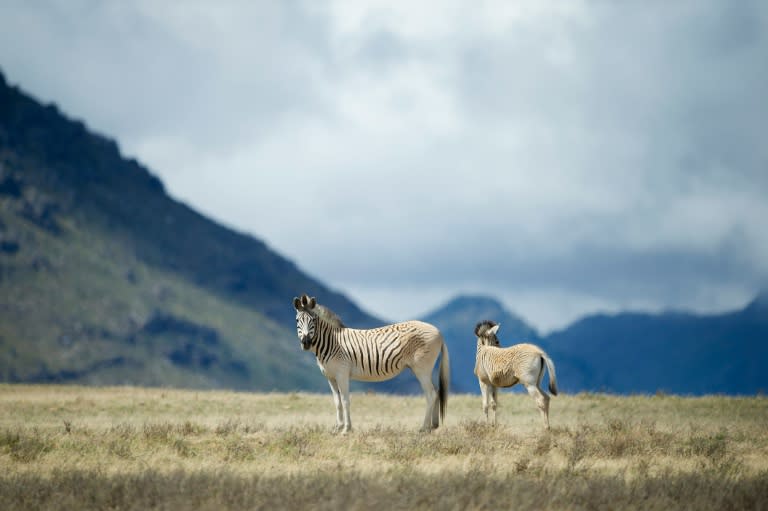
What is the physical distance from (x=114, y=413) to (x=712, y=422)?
62.7ft

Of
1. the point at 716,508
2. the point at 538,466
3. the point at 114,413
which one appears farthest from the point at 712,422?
the point at 114,413

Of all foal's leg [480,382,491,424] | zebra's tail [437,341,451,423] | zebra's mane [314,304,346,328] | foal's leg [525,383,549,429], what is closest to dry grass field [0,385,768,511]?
foal's leg [525,383,549,429]

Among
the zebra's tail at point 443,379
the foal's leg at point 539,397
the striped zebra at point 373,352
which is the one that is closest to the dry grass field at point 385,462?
the foal's leg at point 539,397

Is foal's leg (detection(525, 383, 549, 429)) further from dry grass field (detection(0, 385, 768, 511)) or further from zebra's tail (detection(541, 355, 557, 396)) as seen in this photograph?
dry grass field (detection(0, 385, 768, 511))

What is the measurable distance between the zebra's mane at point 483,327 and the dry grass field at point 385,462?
2860 millimetres

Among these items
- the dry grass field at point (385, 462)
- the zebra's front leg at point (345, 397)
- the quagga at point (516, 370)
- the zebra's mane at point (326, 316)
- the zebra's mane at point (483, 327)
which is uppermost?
the zebra's mane at point (483, 327)

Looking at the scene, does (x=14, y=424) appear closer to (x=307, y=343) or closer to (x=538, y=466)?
(x=307, y=343)

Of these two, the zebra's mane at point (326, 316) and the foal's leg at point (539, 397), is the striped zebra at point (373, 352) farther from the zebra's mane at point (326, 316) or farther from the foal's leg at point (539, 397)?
the foal's leg at point (539, 397)

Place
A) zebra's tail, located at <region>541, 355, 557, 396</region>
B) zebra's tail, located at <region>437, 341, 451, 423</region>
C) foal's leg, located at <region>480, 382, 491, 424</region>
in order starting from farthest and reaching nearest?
foal's leg, located at <region>480, 382, 491, 424</region>
zebra's tail, located at <region>437, 341, 451, 423</region>
zebra's tail, located at <region>541, 355, 557, 396</region>

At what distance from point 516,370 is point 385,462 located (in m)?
6.67

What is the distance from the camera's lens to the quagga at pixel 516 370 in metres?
22.4

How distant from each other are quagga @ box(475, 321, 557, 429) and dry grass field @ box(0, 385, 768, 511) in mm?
974

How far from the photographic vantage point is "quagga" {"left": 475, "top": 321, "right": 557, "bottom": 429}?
22359mm

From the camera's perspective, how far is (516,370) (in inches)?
888
